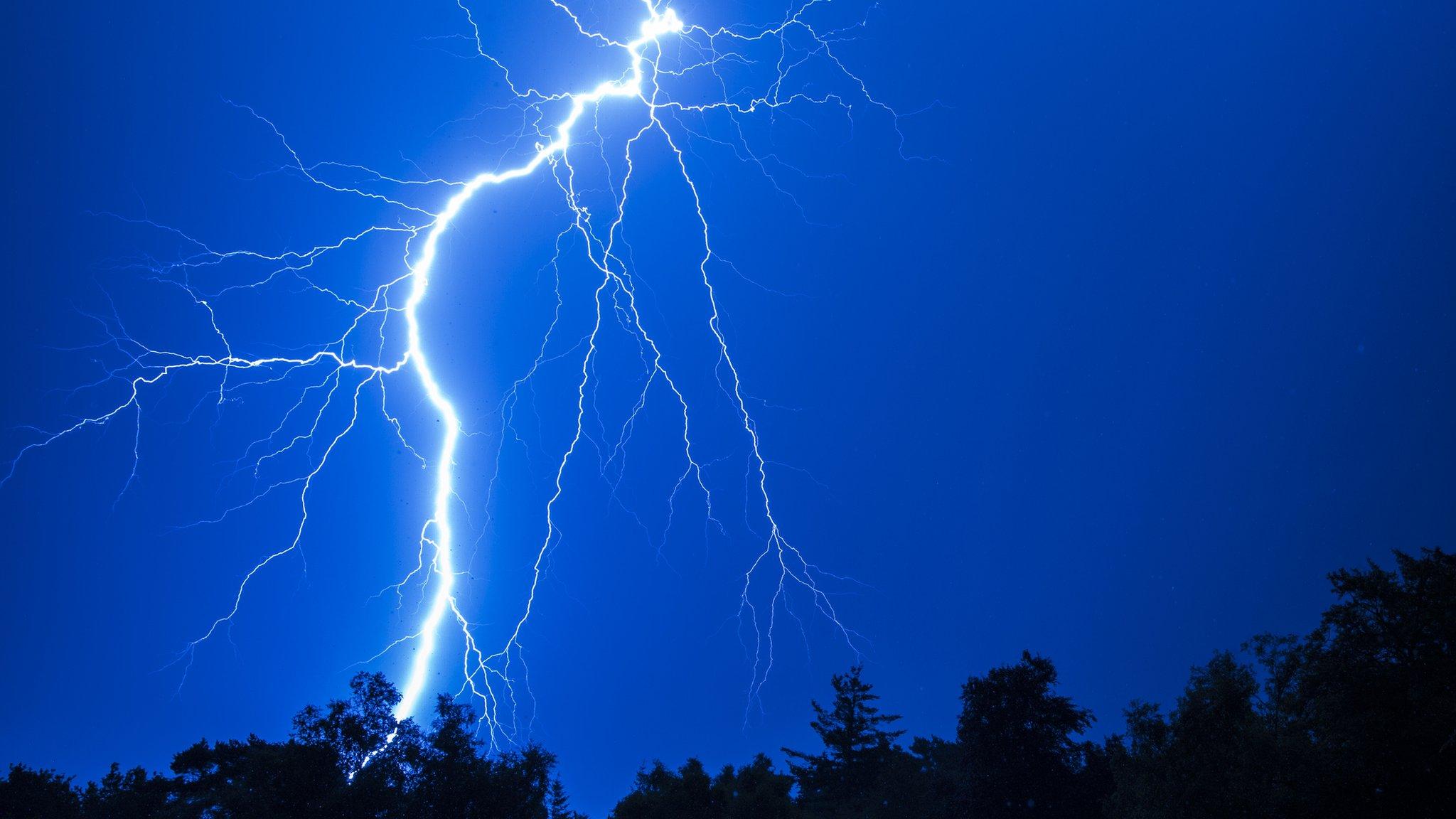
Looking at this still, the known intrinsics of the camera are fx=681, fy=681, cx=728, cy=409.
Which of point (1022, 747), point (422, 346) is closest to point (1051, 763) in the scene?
point (1022, 747)

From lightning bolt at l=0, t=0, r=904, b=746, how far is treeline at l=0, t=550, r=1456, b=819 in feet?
15.9

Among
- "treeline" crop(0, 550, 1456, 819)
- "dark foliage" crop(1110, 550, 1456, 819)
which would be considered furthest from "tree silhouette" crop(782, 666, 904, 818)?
"dark foliage" crop(1110, 550, 1456, 819)

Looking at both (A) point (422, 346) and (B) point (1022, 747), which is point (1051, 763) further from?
(A) point (422, 346)

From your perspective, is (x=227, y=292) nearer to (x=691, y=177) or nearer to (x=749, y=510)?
(x=691, y=177)

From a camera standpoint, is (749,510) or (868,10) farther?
(749,510)

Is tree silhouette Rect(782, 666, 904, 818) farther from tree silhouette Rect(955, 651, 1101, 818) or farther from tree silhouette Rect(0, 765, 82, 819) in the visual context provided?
tree silhouette Rect(0, 765, 82, 819)

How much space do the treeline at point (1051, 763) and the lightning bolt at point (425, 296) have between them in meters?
4.84

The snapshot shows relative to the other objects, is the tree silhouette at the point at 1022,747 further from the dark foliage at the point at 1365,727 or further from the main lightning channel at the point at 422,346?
the main lightning channel at the point at 422,346

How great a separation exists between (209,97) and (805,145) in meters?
14.2

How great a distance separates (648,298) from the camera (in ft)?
61.7

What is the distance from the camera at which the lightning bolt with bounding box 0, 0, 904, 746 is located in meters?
16.0

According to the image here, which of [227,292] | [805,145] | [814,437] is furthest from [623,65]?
[814,437]

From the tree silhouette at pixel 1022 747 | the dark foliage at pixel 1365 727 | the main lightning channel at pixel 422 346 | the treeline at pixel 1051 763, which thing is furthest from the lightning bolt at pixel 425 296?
the dark foliage at pixel 1365 727

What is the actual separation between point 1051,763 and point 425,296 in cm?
1605
